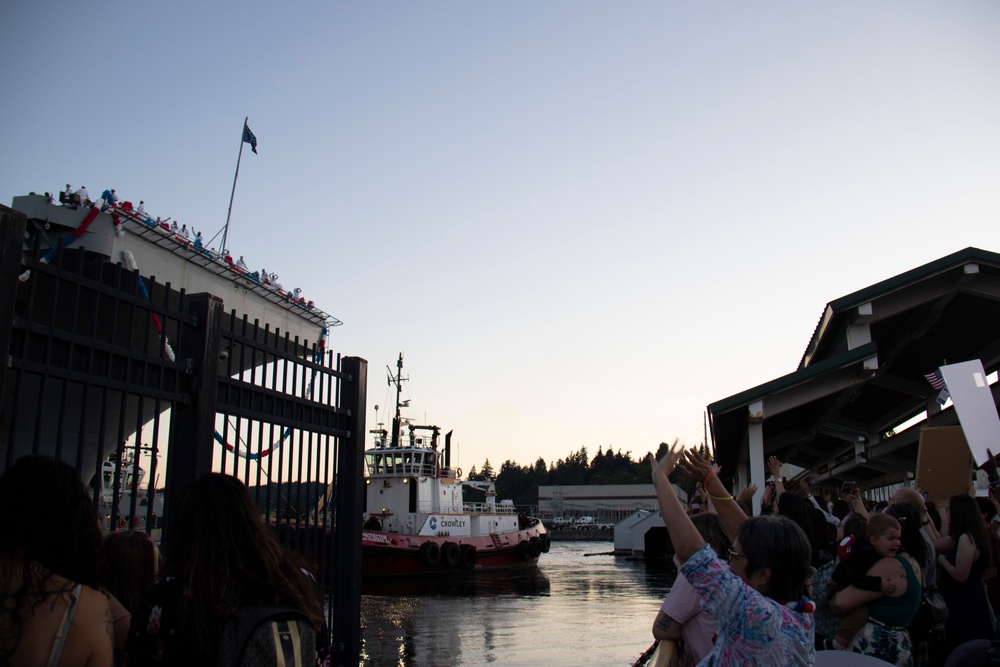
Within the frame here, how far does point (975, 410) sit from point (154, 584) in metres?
7.22

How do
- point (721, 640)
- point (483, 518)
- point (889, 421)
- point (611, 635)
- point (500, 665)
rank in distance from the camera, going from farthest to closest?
point (483, 518) → point (889, 421) → point (611, 635) → point (500, 665) → point (721, 640)

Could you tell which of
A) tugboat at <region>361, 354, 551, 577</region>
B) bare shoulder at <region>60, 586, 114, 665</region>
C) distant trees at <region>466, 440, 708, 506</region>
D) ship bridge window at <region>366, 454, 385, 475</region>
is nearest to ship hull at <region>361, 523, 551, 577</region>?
tugboat at <region>361, 354, 551, 577</region>

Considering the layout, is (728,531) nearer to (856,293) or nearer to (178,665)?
(178,665)

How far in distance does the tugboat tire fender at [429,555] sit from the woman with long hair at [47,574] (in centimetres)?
2436

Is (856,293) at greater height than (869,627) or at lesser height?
greater

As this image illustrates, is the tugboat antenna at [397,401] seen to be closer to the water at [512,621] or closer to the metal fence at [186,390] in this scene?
the water at [512,621]

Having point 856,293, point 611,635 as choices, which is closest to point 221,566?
point 856,293

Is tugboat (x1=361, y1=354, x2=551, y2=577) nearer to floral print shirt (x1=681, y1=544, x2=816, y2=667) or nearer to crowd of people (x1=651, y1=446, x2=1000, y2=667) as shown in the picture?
crowd of people (x1=651, y1=446, x2=1000, y2=667)

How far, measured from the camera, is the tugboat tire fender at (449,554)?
26188 mm

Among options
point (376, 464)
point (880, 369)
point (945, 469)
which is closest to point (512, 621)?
point (880, 369)

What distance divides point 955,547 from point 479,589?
1758cm

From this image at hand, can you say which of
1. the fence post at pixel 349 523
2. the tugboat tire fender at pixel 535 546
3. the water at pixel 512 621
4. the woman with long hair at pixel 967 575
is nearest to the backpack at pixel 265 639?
the fence post at pixel 349 523

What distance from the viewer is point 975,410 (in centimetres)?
706

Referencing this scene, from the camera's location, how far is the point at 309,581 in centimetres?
218
